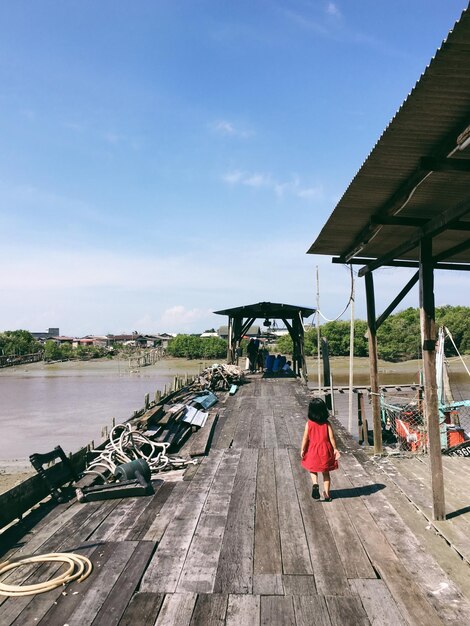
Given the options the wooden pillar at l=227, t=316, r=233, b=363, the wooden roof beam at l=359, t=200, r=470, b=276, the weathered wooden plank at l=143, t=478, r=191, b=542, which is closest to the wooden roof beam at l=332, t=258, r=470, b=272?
the wooden roof beam at l=359, t=200, r=470, b=276

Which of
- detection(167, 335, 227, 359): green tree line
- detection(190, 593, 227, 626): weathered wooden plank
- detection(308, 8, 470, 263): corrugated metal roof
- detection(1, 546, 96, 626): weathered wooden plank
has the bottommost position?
detection(1, 546, 96, 626): weathered wooden plank

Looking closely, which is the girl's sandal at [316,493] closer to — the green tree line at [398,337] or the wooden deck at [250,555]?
the wooden deck at [250,555]

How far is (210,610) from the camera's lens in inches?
136

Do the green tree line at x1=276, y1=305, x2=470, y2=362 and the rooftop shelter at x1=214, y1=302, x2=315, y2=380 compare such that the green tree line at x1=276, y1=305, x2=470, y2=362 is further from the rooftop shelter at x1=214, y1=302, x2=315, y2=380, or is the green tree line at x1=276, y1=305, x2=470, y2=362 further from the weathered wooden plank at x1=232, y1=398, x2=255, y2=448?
the weathered wooden plank at x1=232, y1=398, x2=255, y2=448

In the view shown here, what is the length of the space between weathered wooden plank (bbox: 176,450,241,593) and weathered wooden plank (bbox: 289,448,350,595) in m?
0.93

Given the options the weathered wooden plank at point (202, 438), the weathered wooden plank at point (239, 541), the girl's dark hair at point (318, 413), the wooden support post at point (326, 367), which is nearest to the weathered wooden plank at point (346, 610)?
the weathered wooden plank at point (239, 541)

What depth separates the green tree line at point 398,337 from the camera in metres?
61.2

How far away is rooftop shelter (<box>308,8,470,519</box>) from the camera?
3.58m

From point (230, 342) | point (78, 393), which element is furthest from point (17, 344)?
point (230, 342)

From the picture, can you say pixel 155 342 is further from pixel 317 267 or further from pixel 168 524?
pixel 168 524

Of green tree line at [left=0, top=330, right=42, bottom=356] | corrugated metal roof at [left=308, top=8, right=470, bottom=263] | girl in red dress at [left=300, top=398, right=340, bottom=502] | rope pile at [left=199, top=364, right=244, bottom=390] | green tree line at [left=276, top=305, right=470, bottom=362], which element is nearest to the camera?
Result: corrugated metal roof at [left=308, top=8, right=470, bottom=263]

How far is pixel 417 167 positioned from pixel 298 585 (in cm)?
444

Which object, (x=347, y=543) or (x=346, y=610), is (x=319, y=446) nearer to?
(x=347, y=543)

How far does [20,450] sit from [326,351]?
14932 mm
